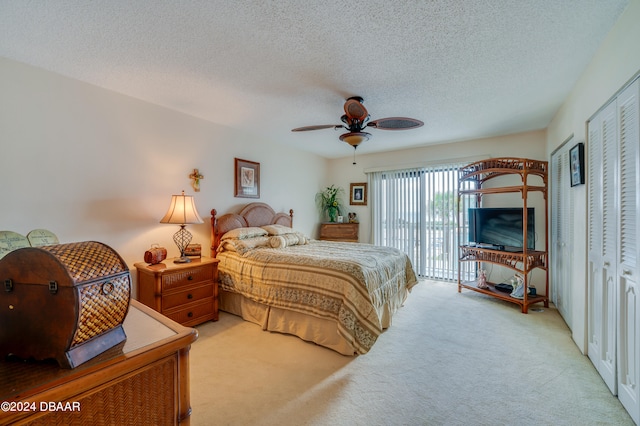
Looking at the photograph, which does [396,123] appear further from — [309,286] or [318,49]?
[309,286]

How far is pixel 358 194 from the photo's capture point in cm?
585

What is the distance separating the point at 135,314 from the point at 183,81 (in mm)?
2353

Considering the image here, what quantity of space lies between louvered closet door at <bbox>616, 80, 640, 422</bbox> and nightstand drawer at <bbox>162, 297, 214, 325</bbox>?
3.50 m

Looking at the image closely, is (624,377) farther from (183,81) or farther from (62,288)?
(183,81)

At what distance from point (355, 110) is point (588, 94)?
1978 mm

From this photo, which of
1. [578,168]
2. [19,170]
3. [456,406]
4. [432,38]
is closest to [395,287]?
[456,406]

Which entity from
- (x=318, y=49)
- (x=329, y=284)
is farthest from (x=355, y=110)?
(x=329, y=284)

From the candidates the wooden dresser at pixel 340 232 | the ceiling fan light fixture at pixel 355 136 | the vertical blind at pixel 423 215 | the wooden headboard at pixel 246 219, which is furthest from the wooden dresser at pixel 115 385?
the wooden dresser at pixel 340 232

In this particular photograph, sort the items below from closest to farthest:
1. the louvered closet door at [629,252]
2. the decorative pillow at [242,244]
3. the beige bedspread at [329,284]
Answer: the louvered closet door at [629,252] < the beige bedspread at [329,284] < the decorative pillow at [242,244]

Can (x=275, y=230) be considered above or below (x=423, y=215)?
below

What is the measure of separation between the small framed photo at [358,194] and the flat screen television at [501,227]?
2109mm

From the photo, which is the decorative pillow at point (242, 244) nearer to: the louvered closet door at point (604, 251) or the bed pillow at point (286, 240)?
the bed pillow at point (286, 240)

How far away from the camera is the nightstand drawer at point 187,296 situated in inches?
109

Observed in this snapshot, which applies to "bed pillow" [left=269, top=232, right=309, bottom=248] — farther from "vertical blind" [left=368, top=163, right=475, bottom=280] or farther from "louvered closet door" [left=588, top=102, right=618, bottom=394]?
"louvered closet door" [left=588, top=102, right=618, bottom=394]
